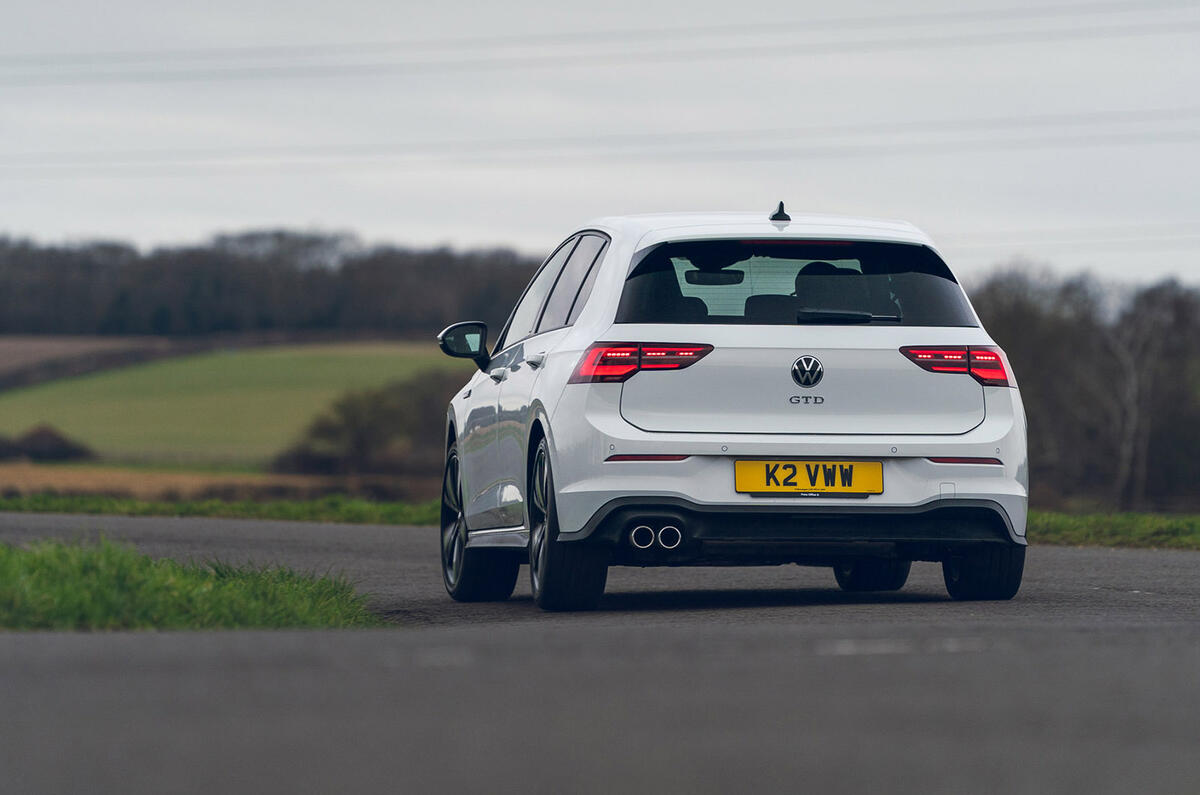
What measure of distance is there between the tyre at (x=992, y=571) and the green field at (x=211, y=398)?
45647 millimetres

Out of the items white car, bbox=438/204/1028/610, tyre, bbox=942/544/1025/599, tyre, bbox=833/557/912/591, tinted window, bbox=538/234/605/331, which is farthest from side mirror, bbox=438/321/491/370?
tyre, bbox=942/544/1025/599

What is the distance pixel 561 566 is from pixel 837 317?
5.26ft

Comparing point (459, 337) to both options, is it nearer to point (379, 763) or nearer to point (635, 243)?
point (635, 243)

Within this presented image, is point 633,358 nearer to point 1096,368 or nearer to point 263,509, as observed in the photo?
point 263,509

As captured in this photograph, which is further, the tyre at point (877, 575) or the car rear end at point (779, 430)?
the tyre at point (877, 575)

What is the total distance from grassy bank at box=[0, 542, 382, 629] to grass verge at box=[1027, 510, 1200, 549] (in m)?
7.68

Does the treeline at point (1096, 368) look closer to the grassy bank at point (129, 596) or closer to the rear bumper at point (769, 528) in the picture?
the rear bumper at point (769, 528)

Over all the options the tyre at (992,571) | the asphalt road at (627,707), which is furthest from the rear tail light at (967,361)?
the asphalt road at (627,707)

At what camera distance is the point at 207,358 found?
64562 mm

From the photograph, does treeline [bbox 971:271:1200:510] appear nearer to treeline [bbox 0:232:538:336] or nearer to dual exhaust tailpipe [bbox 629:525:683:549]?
treeline [bbox 0:232:538:336]

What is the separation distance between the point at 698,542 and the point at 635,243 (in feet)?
4.57

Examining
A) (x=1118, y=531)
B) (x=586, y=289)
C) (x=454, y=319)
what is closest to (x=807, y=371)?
(x=586, y=289)

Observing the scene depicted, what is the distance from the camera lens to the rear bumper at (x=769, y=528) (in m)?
8.35

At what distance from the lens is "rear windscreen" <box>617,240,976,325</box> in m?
8.61
